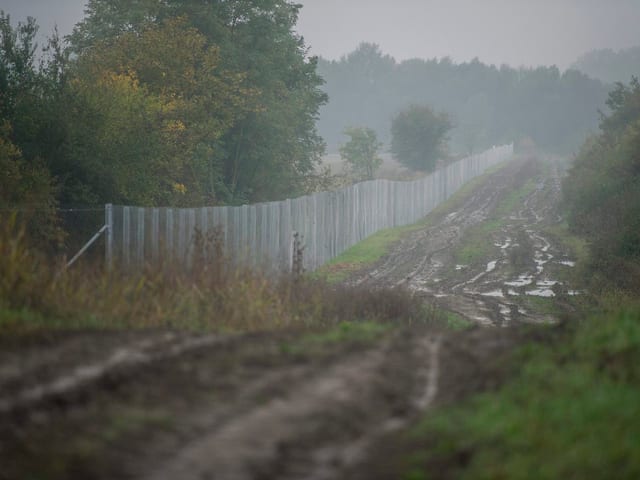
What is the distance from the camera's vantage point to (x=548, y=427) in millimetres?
5914

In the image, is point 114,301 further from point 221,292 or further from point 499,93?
point 499,93

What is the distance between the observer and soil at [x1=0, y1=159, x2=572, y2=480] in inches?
217

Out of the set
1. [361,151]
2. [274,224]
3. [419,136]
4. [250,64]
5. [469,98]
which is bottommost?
[274,224]

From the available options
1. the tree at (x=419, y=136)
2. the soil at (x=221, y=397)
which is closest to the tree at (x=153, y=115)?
the soil at (x=221, y=397)

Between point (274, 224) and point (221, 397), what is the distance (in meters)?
16.1

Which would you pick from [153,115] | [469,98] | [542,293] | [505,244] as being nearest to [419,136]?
[505,244]

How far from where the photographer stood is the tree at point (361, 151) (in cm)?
6288

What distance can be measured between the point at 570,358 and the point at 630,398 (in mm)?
1491

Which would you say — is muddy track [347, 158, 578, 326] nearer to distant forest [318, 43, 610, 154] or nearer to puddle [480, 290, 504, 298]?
puddle [480, 290, 504, 298]

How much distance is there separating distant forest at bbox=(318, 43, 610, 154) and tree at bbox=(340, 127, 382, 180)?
139 ft

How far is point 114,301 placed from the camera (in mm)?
10477

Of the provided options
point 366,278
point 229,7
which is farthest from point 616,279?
point 229,7

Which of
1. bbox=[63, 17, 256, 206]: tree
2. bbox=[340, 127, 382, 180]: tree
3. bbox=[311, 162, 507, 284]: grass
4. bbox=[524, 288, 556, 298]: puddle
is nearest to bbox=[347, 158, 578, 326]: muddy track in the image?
bbox=[524, 288, 556, 298]: puddle

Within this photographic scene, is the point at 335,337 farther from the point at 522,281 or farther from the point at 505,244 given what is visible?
the point at 505,244
